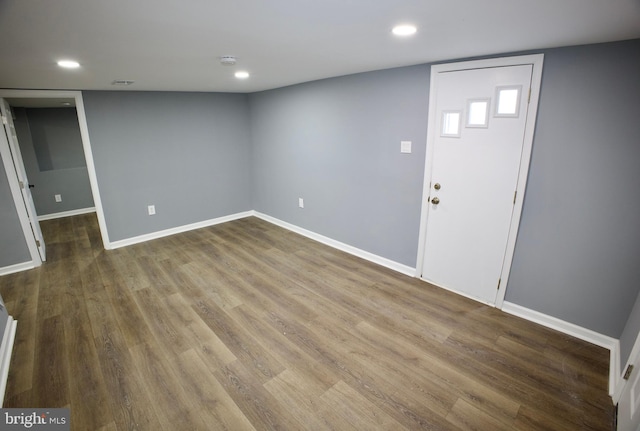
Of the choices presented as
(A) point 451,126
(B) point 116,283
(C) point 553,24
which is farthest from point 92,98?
(C) point 553,24

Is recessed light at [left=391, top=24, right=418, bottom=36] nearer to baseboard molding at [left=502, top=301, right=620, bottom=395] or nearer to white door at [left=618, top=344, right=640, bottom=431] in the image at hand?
white door at [left=618, top=344, right=640, bottom=431]

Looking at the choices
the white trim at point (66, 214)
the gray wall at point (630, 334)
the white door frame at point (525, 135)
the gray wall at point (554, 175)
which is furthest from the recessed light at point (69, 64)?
the white trim at point (66, 214)

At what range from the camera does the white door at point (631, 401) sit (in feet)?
4.83

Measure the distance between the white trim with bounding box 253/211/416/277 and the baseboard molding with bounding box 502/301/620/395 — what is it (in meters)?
1.00

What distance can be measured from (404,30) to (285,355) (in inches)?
89.5

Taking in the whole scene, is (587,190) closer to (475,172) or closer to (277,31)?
(475,172)

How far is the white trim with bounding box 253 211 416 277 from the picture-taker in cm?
345

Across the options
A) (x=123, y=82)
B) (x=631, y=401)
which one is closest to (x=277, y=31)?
(x=123, y=82)

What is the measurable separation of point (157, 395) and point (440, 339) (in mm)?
2041

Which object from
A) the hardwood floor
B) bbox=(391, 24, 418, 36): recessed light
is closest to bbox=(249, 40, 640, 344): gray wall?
the hardwood floor

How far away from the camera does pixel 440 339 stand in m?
2.41

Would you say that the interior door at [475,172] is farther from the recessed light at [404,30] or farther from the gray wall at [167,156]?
the gray wall at [167,156]

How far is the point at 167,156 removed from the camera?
14.8 feet

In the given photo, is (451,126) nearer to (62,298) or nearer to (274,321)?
(274,321)
